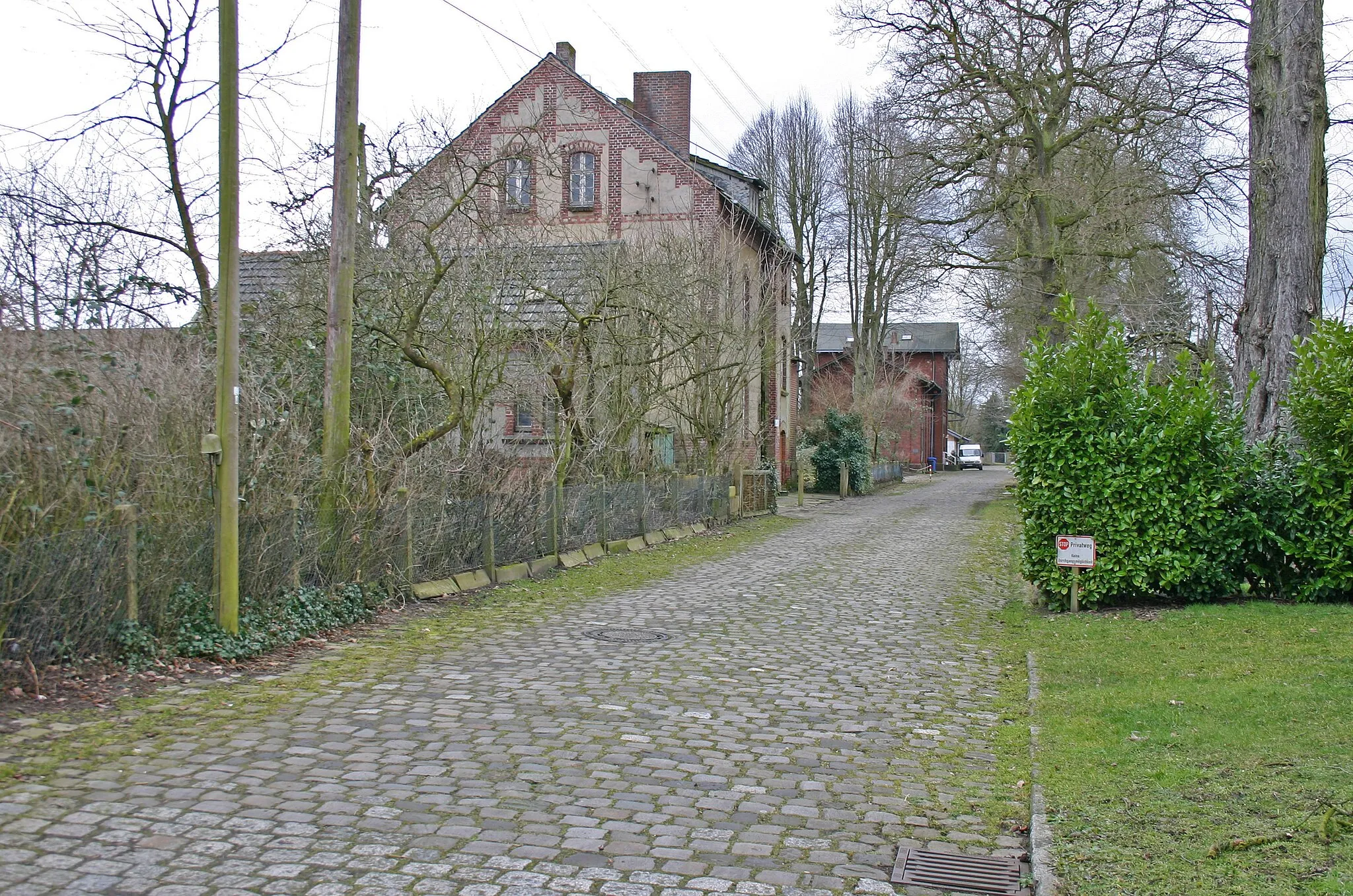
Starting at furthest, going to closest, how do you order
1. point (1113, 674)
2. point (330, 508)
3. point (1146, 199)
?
point (1146, 199) → point (330, 508) → point (1113, 674)

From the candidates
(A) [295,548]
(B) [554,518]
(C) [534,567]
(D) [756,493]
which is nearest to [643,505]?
(B) [554,518]

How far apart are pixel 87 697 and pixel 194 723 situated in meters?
0.97

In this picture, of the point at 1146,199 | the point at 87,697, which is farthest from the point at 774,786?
the point at 1146,199

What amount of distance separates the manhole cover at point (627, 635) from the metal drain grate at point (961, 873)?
5567 millimetres

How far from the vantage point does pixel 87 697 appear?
7367 mm

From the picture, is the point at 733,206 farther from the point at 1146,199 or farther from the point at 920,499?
the point at 920,499

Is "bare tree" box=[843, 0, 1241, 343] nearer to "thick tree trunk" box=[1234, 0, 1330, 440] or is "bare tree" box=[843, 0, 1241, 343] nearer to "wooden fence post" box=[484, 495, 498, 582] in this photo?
"thick tree trunk" box=[1234, 0, 1330, 440]

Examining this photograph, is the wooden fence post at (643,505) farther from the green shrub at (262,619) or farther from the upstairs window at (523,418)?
the green shrub at (262,619)

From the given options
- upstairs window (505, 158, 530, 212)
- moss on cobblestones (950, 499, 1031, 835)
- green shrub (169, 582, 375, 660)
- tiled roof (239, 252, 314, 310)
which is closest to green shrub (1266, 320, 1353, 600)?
moss on cobblestones (950, 499, 1031, 835)

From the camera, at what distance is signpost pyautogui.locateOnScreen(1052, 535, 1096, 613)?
12.1 m

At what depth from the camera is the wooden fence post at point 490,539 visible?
13.9m

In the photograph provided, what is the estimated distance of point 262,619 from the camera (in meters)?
9.48

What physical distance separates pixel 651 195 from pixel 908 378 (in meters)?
32.2

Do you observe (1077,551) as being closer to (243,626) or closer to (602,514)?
(602,514)
